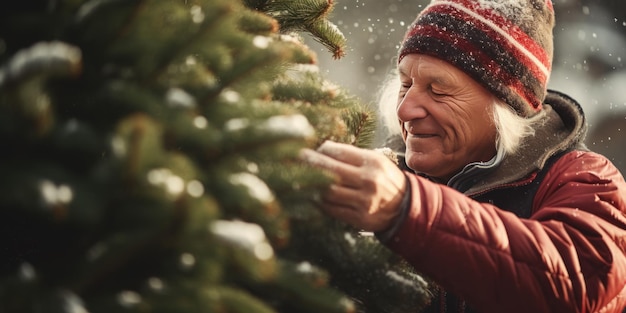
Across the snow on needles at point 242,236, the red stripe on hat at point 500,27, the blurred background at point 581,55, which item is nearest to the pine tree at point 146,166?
the snow on needles at point 242,236

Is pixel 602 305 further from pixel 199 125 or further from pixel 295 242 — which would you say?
pixel 199 125

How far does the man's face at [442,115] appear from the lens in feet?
7.07

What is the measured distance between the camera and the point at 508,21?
2.16 meters

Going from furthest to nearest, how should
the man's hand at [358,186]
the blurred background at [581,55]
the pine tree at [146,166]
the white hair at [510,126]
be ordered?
the blurred background at [581,55] < the white hair at [510,126] < the man's hand at [358,186] < the pine tree at [146,166]

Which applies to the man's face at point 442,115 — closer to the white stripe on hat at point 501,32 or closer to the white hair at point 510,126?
the white hair at point 510,126

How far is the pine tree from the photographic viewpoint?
2.31 feet

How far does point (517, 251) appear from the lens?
1370 millimetres

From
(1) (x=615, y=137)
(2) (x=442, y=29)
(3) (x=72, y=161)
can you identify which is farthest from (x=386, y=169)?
Answer: (1) (x=615, y=137)

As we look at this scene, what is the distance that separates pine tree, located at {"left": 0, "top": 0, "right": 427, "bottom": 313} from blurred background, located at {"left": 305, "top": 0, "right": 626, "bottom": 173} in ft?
26.0

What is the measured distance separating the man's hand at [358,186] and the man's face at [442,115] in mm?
995

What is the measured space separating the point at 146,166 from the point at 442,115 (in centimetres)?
160

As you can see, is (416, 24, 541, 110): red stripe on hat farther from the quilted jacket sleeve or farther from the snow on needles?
the snow on needles

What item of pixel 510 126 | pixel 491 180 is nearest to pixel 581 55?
pixel 510 126

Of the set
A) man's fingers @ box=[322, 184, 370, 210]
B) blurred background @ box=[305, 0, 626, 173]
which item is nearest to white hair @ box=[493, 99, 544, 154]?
man's fingers @ box=[322, 184, 370, 210]
